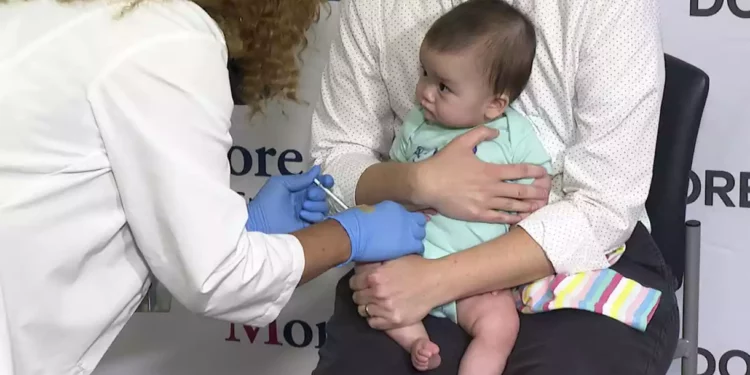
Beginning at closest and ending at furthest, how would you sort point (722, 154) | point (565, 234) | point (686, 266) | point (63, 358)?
point (63, 358), point (565, 234), point (686, 266), point (722, 154)

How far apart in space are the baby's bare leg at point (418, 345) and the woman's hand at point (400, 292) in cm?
1

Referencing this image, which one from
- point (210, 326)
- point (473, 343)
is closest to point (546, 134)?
point (473, 343)

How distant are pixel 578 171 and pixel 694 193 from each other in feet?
1.87

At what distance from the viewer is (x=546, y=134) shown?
128cm

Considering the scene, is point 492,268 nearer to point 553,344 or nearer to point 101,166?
point 553,344

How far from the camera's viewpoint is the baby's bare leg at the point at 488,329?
1.10 m

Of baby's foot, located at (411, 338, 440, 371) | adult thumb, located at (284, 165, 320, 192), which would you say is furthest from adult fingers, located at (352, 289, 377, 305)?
adult thumb, located at (284, 165, 320, 192)

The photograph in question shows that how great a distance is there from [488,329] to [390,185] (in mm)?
287

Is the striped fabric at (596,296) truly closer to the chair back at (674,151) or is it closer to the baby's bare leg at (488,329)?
the baby's bare leg at (488,329)

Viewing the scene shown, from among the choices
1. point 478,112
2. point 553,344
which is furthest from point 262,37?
point 553,344

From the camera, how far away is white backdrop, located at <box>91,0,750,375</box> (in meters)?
1.55

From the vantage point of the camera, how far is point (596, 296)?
1.17 meters

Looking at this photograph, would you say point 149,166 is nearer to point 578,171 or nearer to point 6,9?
point 6,9

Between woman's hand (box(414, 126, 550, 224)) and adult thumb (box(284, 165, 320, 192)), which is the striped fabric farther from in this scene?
adult thumb (box(284, 165, 320, 192))
